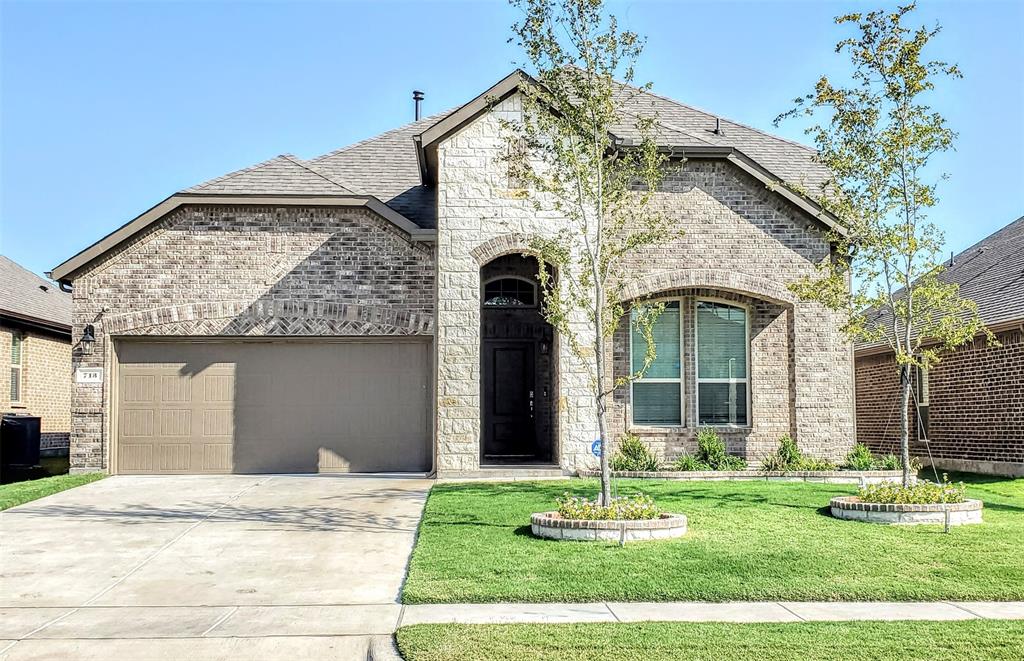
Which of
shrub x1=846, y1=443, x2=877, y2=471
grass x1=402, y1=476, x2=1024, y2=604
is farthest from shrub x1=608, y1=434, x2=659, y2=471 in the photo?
grass x1=402, y1=476, x2=1024, y2=604

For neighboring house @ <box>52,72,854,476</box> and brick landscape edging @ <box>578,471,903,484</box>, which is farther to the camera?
neighboring house @ <box>52,72,854,476</box>

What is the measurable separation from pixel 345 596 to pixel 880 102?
8.54 m

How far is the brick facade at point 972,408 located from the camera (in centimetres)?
1694

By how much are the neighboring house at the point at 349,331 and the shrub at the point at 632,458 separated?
1.69 feet

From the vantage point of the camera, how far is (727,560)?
8344mm

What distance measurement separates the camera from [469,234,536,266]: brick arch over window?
15195mm

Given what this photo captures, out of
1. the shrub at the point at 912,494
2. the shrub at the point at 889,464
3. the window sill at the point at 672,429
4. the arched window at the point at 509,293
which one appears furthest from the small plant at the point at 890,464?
the arched window at the point at 509,293

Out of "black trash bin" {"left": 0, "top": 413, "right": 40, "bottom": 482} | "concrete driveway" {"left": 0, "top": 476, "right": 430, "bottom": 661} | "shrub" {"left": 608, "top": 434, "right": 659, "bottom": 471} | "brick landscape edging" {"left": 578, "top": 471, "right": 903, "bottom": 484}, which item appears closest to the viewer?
"concrete driveway" {"left": 0, "top": 476, "right": 430, "bottom": 661}

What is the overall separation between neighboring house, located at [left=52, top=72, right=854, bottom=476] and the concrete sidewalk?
8.78 m

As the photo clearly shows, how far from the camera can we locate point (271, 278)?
53.2 ft

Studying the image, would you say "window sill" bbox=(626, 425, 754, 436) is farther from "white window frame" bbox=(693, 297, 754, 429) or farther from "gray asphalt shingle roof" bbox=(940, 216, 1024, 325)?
"gray asphalt shingle roof" bbox=(940, 216, 1024, 325)

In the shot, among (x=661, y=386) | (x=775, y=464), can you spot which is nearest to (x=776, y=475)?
(x=775, y=464)

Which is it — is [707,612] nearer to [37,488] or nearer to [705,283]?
[705,283]

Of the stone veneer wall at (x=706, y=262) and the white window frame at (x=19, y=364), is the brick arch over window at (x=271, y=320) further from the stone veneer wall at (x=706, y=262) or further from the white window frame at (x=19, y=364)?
the white window frame at (x=19, y=364)
